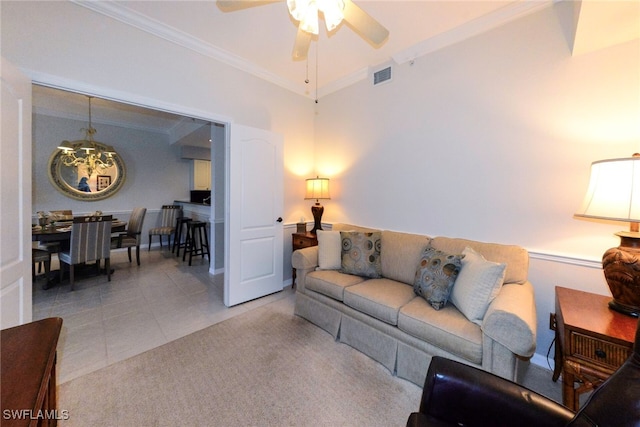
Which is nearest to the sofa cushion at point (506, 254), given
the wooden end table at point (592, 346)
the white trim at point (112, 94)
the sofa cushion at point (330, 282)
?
the wooden end table at point (592, 346)

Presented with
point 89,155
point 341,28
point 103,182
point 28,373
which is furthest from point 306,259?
point 103,182

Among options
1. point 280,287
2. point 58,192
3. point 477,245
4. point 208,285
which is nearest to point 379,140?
point 477,245

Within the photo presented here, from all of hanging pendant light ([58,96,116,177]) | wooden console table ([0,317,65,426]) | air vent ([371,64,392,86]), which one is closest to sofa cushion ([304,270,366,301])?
wooden console table ([0,317,65,426])

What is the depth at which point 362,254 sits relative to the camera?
248 centimetres

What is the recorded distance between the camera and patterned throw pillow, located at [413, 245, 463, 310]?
71.6 inches

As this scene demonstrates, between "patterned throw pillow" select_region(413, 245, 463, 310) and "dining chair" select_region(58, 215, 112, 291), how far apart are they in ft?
13.8

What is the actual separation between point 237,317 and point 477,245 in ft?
8.12

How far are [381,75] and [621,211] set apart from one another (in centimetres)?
248

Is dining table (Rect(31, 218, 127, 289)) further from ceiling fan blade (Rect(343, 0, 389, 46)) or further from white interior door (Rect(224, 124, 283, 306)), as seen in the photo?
ceiling fan blade (Rect(343, 0, 389, 46))

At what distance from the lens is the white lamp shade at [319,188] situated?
11.1 feet

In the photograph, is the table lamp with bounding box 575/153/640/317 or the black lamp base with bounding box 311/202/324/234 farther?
the black lamp base with bounding box 311/202/324/234

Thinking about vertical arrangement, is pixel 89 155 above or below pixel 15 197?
above

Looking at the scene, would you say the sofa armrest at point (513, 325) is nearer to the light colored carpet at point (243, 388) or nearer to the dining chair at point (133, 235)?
the light colored carpet at point (243, 388)

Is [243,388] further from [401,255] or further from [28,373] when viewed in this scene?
[401,255]
